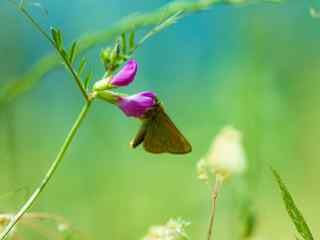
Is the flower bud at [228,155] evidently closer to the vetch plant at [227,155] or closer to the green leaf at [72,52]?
the vetch plant at [227,155]

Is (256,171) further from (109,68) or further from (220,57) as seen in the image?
(220,57)

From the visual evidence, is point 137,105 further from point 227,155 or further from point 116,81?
point 227,155

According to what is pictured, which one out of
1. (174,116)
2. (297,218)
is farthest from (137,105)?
(174,116)

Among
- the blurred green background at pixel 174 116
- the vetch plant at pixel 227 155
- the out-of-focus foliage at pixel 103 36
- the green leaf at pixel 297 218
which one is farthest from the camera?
the blurred green background at pixel 174 116

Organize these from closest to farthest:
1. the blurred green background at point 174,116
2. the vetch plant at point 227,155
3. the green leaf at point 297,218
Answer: the vetch plant at point 227,155 < the green leaf at point 297,218 < the blurred green background at point 174,116

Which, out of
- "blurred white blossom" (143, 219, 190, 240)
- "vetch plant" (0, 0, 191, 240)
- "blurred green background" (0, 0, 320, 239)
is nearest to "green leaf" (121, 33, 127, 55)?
"vetch plant" (0, 0, 191, 240)

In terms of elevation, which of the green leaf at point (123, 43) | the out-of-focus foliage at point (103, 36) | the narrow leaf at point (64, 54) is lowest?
the out-of-focus foliage at point (103, 36)

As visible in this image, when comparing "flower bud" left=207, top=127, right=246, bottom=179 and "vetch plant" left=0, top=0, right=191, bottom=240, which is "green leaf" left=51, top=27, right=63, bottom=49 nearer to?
"vetch plant" left=0, top=0, right=191, bottom=240

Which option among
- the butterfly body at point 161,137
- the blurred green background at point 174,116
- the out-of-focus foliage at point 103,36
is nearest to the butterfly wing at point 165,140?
the butterfly body at point 161,137
